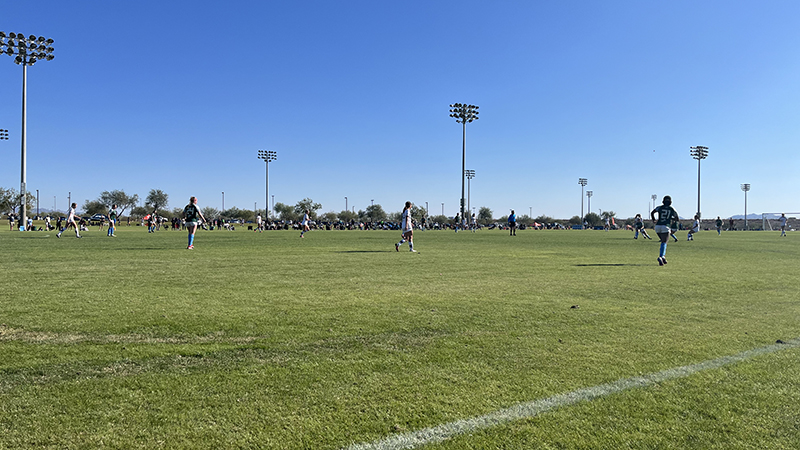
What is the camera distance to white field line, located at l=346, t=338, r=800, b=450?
2.61 meters

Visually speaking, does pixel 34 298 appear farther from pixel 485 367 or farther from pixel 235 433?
pixel 485 367

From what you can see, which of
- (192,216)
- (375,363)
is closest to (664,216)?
(375,363)

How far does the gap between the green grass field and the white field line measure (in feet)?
0.21

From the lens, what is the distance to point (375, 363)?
3.91 meters

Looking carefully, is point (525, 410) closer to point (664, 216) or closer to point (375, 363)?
point (375, 363)

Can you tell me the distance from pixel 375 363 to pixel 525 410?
1.34 m

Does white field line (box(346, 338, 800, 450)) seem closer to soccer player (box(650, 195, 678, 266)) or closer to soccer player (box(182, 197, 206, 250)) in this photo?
soccer player (box(650, 195, 678, 266))

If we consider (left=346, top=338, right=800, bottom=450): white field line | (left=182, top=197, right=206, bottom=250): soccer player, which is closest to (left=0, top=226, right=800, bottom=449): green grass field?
(left=346, top=338, right=800, bottom=450): white field line

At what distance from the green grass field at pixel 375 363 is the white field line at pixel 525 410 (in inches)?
2.5

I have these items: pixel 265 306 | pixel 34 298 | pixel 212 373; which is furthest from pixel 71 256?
pixel 212 373

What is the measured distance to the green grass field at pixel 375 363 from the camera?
273cm

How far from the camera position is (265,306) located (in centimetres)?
626

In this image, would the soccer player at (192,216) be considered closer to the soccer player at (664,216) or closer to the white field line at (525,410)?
the soccer player at (664,216)

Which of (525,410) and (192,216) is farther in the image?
(192,216)
